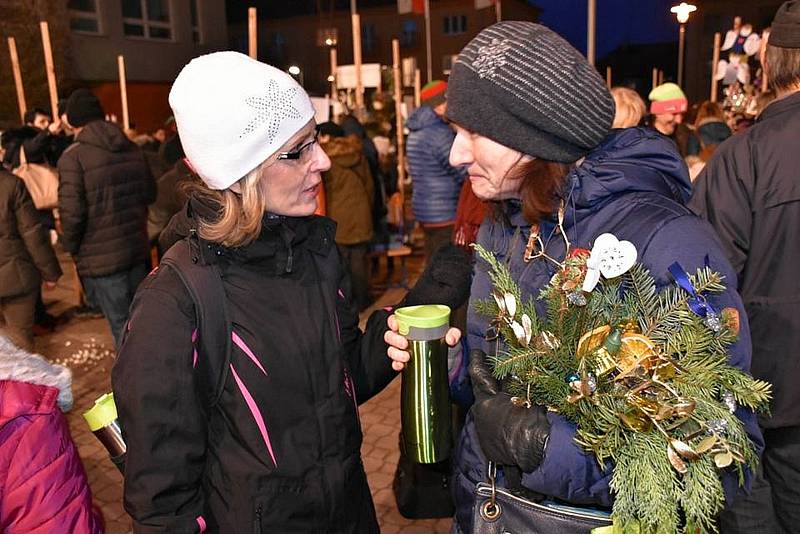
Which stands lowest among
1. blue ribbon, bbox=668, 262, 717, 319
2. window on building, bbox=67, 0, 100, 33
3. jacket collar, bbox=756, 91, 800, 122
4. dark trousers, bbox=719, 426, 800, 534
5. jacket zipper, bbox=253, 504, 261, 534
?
dark trousers, bbox=719, 426, 800, 534

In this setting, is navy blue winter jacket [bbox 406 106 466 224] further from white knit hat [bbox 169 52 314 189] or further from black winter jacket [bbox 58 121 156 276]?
white knit hat [bbox 169 52 314 189]

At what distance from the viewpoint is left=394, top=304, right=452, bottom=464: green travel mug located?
1.69 metres

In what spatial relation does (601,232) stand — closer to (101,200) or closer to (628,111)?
(628,111)

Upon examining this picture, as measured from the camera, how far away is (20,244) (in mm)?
5367

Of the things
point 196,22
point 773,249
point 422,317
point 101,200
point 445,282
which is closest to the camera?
point 422,317

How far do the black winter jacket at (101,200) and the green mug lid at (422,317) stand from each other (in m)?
4.32

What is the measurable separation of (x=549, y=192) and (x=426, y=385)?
0.57 meters

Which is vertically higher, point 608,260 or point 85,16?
point 85,16

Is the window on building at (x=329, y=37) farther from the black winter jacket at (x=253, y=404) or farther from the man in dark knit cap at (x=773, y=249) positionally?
the black winter jacket at (x=253, y=404)

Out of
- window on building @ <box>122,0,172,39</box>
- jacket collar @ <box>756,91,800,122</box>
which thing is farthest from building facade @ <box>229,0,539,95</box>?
jacket collar @ <box>756,91,800,122</box>

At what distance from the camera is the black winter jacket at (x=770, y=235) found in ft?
7.82

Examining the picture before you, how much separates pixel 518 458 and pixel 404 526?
2.44 m

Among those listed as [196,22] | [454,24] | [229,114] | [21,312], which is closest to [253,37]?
[21,312]

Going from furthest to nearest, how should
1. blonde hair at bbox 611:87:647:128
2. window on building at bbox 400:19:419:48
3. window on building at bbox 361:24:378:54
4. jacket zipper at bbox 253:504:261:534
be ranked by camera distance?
window on building at bbox 361:24:378:54, window on building at bbox 400:19:419:48, blonde hair at bbox 611:87:647:128, jacket zipper at bbox 253:504:261:534
